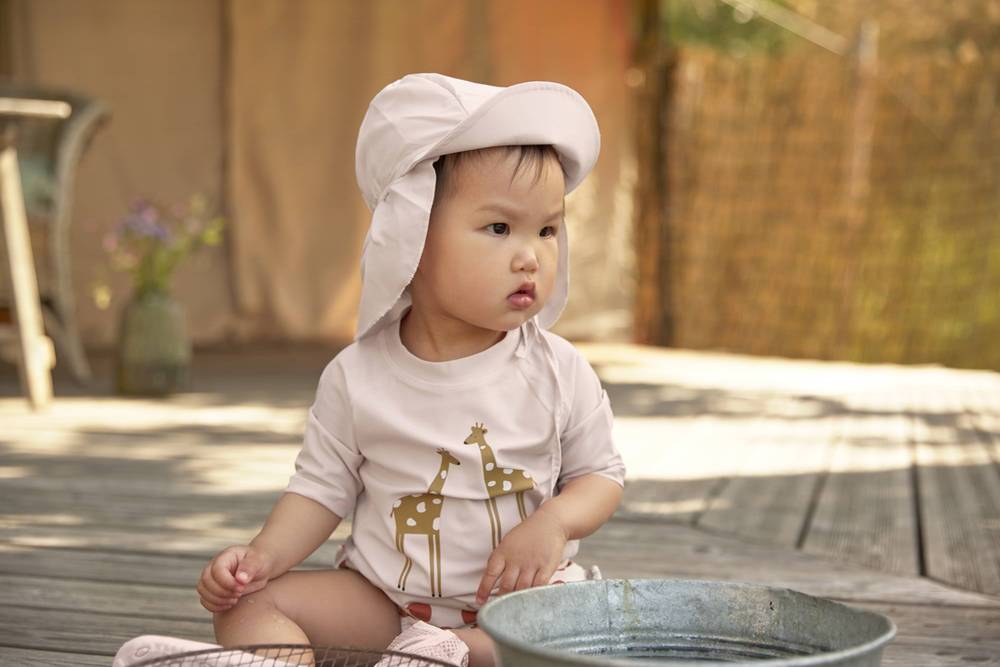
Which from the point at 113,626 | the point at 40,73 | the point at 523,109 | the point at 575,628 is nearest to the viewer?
the point at 575,628

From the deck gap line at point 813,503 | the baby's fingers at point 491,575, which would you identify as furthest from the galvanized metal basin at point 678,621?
the deck gap line at point 813,503

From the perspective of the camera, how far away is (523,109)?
140 centimetres

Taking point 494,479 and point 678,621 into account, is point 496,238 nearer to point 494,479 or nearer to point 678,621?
point 494,479

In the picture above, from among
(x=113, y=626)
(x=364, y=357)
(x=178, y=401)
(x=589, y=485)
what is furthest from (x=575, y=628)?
(x=178, y=401)

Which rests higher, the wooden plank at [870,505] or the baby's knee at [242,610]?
the baby's knee at [242,610]

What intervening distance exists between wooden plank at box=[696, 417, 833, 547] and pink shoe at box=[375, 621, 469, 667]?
1030 mm

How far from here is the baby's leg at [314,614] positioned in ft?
4.66

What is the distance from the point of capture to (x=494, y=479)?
1478mm

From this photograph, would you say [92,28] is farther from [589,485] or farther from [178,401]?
[589,485]

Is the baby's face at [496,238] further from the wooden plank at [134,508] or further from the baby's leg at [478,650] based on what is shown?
the wooden plank at [134,508]

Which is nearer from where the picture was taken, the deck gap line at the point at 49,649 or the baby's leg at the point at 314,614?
the baby's leg at the point at 314,614

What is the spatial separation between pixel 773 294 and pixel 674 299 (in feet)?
1.64

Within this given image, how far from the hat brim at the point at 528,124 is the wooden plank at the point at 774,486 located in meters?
1.08

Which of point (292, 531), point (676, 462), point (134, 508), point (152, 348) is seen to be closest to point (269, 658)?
point (292, 531)
